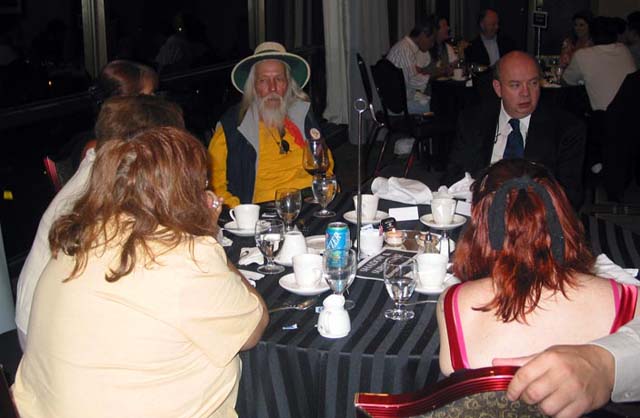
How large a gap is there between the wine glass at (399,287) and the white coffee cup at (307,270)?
218 millimetres

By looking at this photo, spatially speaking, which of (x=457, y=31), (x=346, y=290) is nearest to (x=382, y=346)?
(x=346, y=290)

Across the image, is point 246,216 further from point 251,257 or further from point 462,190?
point 462,190

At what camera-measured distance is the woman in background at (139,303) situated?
1654 mm

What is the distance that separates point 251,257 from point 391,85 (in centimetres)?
416

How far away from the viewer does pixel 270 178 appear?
12.2 ft

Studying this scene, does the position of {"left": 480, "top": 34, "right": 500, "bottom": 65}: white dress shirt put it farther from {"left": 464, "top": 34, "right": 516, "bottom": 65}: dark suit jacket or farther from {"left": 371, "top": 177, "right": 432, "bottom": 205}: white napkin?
{"left": 371, "top": 177, "right": 432, "bottom": 205}: white napkin

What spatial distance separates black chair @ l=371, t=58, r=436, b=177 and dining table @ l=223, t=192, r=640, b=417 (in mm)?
4255

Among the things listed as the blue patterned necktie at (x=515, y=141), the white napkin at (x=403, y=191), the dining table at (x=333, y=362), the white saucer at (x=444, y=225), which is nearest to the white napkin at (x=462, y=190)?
the white napkin at (x=403, y=191)

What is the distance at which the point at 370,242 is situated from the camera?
253 centimetres

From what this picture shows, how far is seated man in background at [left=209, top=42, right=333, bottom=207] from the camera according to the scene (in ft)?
12.0

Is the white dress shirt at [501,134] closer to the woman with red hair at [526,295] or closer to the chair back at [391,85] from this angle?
the woman with red hair at [526,295]

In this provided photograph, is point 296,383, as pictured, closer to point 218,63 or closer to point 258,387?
point 258,387

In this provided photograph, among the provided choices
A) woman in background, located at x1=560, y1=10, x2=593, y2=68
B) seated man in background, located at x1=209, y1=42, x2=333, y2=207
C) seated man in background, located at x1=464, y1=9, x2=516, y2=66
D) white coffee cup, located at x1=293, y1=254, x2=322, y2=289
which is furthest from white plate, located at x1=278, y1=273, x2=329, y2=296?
seated man in background, located at x1=464, y1=9, x2=516, y2=66

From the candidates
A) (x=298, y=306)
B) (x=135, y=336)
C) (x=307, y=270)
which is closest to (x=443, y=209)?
(x=307, y=270)
